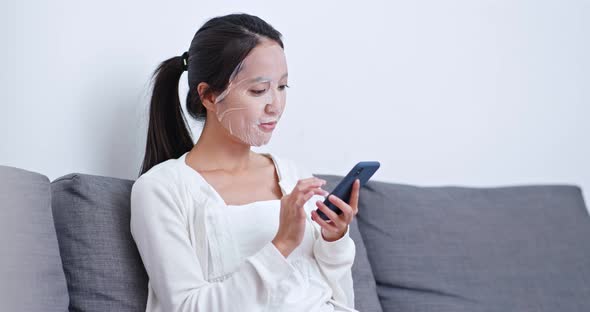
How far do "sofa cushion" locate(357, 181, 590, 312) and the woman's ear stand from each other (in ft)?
1.99

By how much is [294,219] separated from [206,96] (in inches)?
13.7

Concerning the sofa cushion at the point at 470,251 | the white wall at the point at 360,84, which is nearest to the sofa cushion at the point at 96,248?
the white wall at the point at 360,84

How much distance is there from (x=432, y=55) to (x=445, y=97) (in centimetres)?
13

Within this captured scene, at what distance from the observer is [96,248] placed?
1.45m

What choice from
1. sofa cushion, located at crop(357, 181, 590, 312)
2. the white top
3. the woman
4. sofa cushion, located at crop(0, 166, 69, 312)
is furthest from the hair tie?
sofa cushion, located at crop(357, 181, 590, 312)

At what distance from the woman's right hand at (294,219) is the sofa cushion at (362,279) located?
1.49ft

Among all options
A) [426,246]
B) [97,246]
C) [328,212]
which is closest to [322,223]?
[328,212]

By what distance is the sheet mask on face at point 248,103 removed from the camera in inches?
59.3

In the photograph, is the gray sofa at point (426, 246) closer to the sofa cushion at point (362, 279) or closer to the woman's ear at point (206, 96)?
the sofa cushion at point (362, 279)

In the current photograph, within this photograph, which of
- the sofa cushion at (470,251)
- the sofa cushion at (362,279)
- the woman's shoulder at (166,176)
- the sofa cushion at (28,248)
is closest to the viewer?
the sofa cushion at (28,248)

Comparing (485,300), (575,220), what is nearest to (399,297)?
(485,300)

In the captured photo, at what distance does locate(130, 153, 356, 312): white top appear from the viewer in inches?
53.2

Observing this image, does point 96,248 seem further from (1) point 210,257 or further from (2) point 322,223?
(2) point 322,223

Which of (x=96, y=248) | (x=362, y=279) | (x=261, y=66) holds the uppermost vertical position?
(x=261, y=66)
